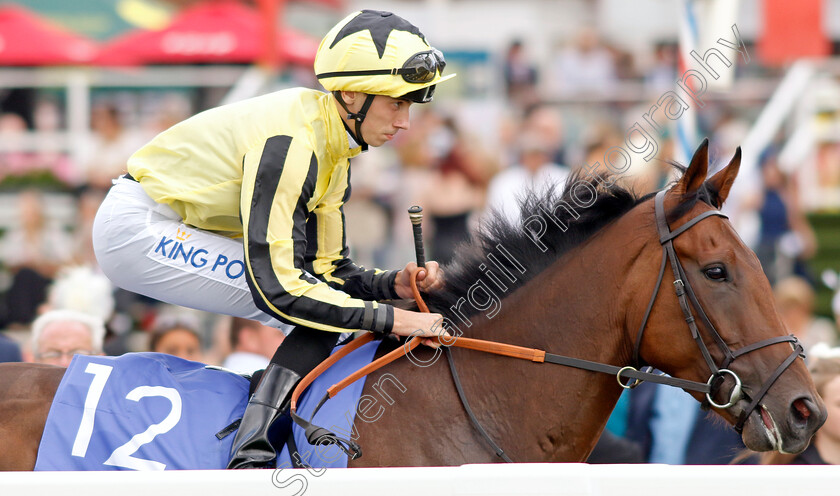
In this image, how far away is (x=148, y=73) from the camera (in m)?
10.4

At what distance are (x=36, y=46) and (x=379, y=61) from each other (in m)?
9.59

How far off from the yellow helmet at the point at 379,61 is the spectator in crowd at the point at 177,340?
2535mm

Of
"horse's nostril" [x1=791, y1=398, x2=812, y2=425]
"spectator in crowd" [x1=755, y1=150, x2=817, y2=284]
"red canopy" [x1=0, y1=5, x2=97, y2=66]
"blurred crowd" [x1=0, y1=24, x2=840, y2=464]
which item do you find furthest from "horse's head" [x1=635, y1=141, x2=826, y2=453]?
"red canopy" [x1=0, y1=5, x2=97, y2=66]

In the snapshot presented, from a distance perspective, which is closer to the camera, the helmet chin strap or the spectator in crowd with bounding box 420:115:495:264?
the helmet chin strap

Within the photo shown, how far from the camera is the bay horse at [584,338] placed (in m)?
2.78

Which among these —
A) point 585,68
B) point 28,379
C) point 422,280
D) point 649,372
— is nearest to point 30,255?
point 28,379

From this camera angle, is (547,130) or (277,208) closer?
(277,208)

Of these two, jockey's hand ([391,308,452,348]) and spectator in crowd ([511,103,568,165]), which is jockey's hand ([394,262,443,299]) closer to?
jockey's hand ([391,308,452,348])

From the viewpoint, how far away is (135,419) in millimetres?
2973

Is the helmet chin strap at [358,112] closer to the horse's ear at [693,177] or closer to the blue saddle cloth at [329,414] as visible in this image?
the blue saddle cloth at [329,414]

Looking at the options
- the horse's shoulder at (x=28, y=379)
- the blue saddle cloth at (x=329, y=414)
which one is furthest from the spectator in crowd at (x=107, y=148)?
the blue saddle cloth at (x=329, y=414)

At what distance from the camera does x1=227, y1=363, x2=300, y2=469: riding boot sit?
2.84 meters

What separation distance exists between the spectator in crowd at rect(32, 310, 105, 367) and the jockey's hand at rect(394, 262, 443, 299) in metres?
1.93

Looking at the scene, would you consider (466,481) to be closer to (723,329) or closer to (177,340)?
(723,329)
